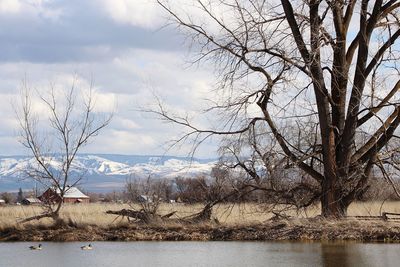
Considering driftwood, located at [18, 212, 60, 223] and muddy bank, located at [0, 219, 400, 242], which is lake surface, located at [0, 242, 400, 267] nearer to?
muddy bank, located at [0, 219, 400, 242]

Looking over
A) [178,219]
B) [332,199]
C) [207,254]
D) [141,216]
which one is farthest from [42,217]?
[332,199]

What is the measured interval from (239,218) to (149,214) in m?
3.35

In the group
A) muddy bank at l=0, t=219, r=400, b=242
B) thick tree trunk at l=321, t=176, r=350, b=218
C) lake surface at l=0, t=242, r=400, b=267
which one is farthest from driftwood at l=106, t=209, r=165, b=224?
thick tree trunk at l=321, t=176, r=350, b=218

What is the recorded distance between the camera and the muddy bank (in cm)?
2609

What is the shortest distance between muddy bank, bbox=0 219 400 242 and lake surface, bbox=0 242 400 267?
119 centimetres

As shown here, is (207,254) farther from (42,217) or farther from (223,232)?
(42,217)

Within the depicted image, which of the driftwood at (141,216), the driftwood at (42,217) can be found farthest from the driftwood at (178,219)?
the driftwood at (42,217)

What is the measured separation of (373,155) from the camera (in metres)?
27.2

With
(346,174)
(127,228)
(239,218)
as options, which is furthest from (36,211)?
(346,174)

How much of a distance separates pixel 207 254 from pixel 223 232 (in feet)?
16.3

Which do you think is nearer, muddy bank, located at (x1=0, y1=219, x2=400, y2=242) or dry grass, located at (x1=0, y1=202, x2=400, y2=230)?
muddy bank, located at (x1=0, y1=219, x2=400, y2=242)

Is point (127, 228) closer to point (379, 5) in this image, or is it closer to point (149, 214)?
point (149, 214)

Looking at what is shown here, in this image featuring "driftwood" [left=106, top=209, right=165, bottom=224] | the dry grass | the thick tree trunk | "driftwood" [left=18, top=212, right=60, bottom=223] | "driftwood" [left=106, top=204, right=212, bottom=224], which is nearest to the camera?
the thick tree trunk

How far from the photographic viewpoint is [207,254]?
22.9 meters
